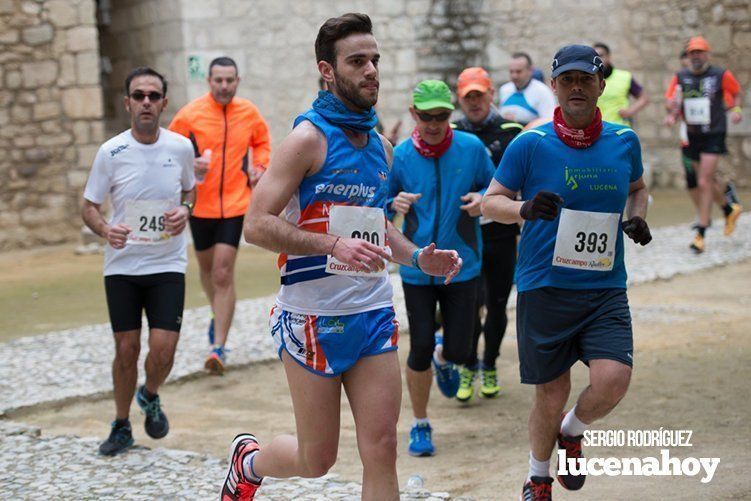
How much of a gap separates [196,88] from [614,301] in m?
11.3

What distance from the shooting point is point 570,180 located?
4746 millimetres

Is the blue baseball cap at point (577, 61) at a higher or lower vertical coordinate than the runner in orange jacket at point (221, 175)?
higher

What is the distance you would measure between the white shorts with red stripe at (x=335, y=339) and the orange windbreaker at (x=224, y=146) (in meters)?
4.28

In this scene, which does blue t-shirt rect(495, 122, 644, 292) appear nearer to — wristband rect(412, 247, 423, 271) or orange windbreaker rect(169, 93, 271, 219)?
wristband rect(412, 247, 423, 271)

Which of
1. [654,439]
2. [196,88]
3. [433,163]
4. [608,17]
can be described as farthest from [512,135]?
[608,17]

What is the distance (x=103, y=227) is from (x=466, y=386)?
2565 millimetres

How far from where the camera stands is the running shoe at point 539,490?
4.77 metres

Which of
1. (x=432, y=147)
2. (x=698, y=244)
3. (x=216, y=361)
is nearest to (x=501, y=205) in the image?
(x=432, y=147)

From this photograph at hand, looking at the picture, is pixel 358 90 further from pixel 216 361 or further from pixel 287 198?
pixel 216 361

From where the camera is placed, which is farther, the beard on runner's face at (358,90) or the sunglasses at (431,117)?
the sunglasses at (431,117)

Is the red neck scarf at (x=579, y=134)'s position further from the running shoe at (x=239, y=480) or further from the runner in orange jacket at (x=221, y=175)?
the runner in orange jacket at (x=221, y=175)

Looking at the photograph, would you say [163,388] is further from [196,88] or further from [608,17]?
[608,17]

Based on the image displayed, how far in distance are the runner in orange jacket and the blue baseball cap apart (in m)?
3.91

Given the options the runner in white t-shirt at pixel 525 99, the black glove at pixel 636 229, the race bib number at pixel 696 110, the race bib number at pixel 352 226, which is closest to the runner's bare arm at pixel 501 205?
the black glove at pixel 636 229
